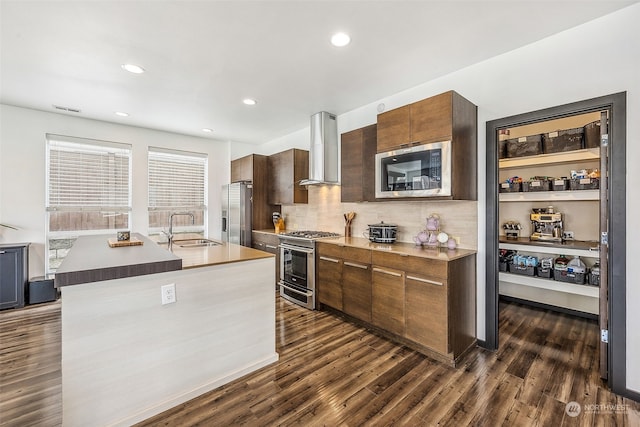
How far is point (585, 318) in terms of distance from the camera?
3260 millimetres

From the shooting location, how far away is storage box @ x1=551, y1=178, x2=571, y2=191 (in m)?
3.23

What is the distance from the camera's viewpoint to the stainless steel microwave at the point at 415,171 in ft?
8.17

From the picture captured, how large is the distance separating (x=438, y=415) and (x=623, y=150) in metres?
2.22

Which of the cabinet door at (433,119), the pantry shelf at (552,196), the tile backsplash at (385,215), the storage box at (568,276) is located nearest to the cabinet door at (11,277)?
the tile backsplash at (385,215)

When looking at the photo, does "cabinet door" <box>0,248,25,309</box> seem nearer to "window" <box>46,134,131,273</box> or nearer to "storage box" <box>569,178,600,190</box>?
"window" <box>46,134,131,273</box>

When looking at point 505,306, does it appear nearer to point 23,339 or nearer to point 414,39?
point 414,39

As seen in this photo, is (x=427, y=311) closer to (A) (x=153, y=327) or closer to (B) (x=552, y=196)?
(A) (x=153, y=327)

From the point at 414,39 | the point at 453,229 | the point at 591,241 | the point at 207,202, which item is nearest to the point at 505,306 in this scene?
the point at 591,241

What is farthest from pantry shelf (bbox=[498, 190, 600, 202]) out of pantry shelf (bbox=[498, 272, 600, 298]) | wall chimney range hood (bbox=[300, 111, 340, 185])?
wall chimney range hood (bbox=[300, 111, 340, 185])

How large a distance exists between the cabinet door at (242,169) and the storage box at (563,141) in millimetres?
4327

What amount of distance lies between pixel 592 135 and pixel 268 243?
435 cm

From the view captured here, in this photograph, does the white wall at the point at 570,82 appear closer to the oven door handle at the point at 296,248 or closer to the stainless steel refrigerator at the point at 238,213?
the oven door handle at the point at 296,248

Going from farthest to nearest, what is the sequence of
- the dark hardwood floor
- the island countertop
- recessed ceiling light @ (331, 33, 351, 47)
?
recessed ceiling light @ (331, 33, 351, 47) < the dark hardwood floor < the island countertop

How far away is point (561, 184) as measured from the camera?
3252 millimetres
